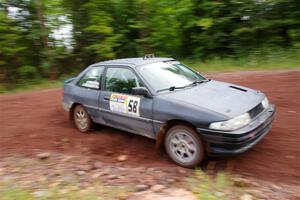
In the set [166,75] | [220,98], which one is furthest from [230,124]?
[166,75]

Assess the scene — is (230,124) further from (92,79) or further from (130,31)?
(130,31)

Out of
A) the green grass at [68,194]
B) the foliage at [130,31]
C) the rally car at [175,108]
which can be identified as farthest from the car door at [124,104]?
the foliage at [130,31]

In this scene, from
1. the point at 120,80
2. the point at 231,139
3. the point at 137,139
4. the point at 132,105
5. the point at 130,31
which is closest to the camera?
the point at 231,139

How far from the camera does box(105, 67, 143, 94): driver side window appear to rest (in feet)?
19.6

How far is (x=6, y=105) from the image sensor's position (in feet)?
32.5

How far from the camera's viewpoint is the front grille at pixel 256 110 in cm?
511

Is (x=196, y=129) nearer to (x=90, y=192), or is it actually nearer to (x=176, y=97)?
(x=176, y=97)

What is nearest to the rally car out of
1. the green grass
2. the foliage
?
the green grass

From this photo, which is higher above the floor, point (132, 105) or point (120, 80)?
point (120, 80)

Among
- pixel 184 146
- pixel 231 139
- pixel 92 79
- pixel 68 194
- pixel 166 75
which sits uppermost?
pixel 166 75

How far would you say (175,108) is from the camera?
205 inches

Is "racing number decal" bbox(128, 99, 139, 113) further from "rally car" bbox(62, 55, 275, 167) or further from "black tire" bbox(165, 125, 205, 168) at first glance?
"black tire" bbox(165, 125, 205, 168)

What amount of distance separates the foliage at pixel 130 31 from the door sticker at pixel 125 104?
26.5ft

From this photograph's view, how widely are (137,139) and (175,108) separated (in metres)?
1.52
